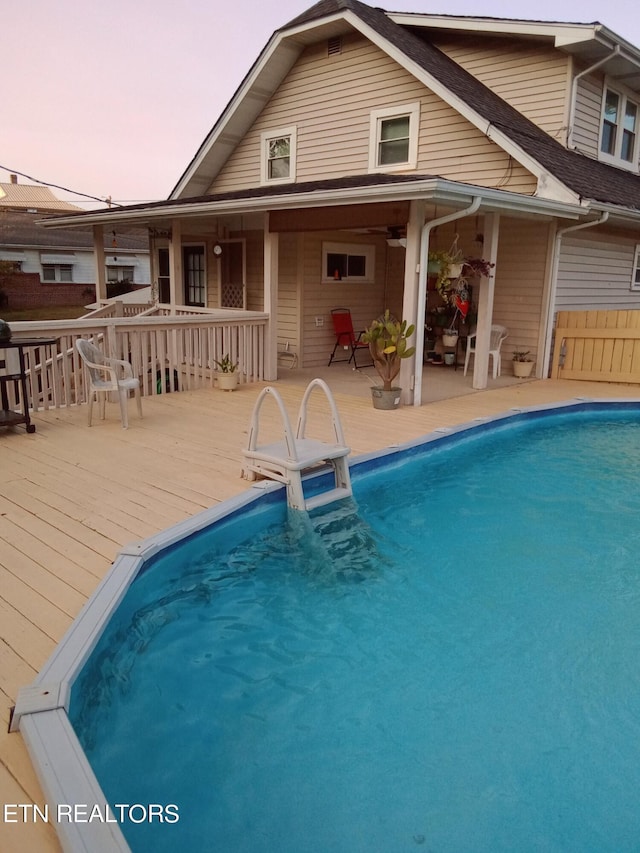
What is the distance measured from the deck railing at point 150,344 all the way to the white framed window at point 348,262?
2689 mm

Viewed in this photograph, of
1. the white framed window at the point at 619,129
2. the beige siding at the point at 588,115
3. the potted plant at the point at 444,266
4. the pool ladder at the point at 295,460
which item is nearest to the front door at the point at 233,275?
the potted plant at the point at 444,266

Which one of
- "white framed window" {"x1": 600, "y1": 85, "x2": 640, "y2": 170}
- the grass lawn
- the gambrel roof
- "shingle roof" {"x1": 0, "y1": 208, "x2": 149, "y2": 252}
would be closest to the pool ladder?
the gambrel roof

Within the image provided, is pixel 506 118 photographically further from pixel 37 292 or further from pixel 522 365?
pixel 37 292

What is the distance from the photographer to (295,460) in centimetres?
462

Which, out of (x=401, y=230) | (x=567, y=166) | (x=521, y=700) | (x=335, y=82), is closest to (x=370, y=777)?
(x=521, y=700)

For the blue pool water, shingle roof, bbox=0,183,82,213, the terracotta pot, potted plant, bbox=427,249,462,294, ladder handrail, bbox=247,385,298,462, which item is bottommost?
the blue pool water

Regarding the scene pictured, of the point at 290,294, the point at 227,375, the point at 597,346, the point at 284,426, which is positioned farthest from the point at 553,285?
the point at 284,426

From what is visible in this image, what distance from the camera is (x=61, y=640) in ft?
8.57

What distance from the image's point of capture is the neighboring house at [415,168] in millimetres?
8719

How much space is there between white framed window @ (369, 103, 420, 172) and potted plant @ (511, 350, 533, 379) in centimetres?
353

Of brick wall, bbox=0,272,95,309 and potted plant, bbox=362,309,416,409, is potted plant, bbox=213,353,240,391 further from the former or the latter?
brick wall, bbox=0,272,95,309

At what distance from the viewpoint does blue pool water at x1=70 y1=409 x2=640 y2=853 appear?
7.49ft

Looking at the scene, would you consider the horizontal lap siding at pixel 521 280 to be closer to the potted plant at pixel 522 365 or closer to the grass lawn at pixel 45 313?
the potted plant at pixel 522 365

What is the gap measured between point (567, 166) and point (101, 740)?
30.9 feet
